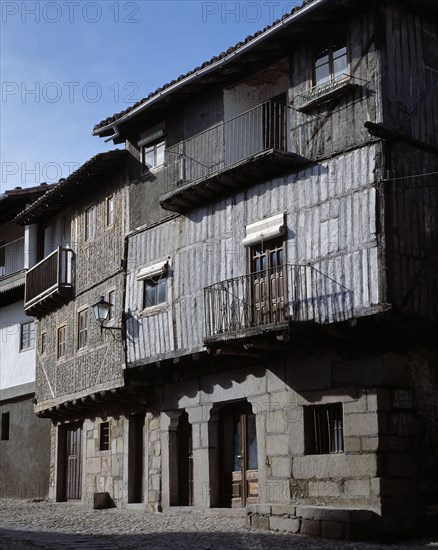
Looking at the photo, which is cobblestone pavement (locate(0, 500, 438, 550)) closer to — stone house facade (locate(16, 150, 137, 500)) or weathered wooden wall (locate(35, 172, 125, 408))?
stone house facade (locate(16, 150, 137, 500))

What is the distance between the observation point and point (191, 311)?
17172 millimetres

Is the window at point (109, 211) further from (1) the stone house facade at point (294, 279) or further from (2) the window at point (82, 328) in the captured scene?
(2) the window at point (82, 328)

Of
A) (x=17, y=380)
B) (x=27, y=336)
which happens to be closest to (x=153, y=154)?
(x=27, y=336)

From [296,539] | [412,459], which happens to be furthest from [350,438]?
[296,539]

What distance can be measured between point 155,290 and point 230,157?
3346 millimetres

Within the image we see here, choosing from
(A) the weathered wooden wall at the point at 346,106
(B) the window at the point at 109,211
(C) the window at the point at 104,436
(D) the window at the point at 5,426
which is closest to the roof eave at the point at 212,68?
(A) the weathered wooden wall at the point at 346,106

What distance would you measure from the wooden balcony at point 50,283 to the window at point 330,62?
8.98 metres

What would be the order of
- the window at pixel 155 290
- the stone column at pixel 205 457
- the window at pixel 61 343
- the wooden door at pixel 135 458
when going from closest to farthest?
the stone column at pixel 205 457 → the window at pixel 155 290 → the wooden door at pixel 135 458 → the window at pixel 61 343

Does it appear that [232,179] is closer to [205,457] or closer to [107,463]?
[205,457]

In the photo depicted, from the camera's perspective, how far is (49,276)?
23.0 m

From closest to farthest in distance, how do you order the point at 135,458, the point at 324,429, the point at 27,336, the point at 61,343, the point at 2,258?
the point at 324,429, the point at 135,458, the point at 61,343, the point at 27,336, the point at 2,258

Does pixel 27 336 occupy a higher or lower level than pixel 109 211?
lower

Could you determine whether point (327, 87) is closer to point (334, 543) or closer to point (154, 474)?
point (334, 543)

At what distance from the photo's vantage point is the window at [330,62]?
15.0 m
